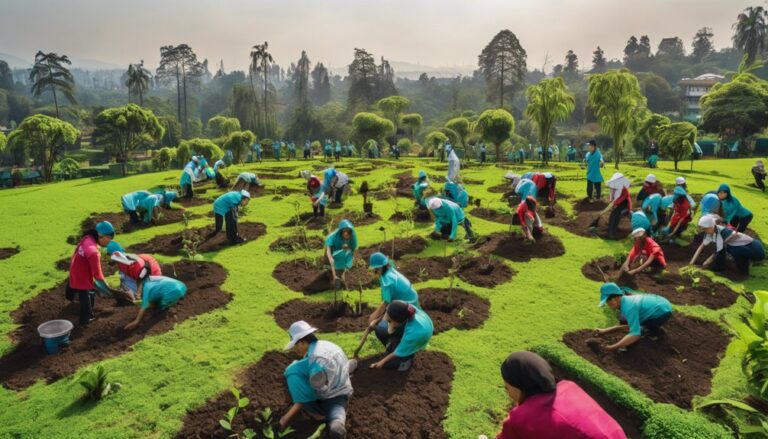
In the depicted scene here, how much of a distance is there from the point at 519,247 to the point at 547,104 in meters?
20.4

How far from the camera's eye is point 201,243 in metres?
12.3

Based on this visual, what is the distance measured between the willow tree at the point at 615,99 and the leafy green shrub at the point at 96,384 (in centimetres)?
2531

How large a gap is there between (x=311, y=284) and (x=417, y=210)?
6.81m

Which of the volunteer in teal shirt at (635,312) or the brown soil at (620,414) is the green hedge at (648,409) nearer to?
the brown soil at (620,414)

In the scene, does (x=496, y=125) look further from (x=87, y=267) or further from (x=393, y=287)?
(x=87, y=267)

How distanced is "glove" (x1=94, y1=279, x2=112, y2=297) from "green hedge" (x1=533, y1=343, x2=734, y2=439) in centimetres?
744

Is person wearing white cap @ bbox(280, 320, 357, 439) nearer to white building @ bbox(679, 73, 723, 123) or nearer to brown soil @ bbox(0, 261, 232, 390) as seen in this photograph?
brown soil @ bbox(0, 261, 232, 390)

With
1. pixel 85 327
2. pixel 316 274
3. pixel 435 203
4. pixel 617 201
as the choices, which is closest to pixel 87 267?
pixel 85 327

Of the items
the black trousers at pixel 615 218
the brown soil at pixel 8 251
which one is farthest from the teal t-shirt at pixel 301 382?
the brown soil at pixel 8 251

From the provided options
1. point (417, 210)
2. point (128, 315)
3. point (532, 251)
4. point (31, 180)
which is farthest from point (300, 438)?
point (31, 180)

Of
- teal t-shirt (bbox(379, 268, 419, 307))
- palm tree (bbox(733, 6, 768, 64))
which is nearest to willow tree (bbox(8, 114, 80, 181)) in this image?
teal t-shirt (bbox(379, 268, 419, 307))

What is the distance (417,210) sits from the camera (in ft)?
51.1

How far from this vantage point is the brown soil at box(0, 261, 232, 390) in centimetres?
664

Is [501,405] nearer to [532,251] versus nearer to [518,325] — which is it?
[518,325]
